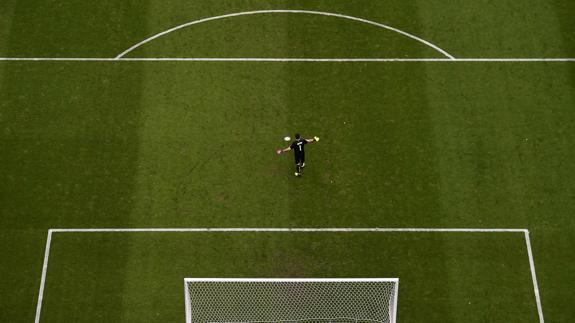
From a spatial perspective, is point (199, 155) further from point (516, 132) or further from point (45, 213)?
point (516, 132)

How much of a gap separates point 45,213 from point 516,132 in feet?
44.0

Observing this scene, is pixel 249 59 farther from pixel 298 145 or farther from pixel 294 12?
pixel 298 145

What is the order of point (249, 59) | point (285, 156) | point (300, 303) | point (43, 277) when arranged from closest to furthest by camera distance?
1. point (300, 303)
2. point (43, 277)
3. point (285, 156)
4. point (249, 59)

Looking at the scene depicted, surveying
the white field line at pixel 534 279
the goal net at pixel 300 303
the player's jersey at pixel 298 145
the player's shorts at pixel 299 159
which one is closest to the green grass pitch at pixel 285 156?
the white field line at pixel 534 279

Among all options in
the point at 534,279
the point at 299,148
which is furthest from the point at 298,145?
the point at 534,279

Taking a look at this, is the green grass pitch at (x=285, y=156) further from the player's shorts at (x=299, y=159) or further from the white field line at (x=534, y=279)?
the player's shorts at (x=299, y=159)

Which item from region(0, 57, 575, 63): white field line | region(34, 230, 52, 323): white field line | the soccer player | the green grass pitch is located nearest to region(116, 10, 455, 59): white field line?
the green grass pitch

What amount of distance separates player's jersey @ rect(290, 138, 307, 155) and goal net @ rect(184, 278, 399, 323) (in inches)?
141

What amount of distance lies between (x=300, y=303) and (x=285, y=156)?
4560 mm

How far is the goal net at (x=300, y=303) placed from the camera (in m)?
17.5

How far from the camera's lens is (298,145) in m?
18.9

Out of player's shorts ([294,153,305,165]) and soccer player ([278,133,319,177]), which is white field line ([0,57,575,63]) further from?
player's shorts ([294,153,305,165])

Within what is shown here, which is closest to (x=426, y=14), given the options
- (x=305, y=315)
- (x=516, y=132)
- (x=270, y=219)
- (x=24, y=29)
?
(x=516, y=132)

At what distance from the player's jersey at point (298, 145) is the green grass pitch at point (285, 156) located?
1149mm
